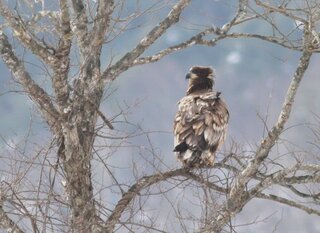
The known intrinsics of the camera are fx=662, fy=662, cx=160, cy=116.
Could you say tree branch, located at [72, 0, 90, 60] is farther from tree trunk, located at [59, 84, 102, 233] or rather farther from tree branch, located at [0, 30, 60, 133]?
tree branch, located at [0, 30, 60, 133]

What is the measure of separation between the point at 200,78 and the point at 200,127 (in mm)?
1882

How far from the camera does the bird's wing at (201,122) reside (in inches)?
401

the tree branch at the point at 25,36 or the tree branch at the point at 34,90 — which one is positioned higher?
the tree branch at the point at 25,36

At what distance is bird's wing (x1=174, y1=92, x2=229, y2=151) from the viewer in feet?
33.4

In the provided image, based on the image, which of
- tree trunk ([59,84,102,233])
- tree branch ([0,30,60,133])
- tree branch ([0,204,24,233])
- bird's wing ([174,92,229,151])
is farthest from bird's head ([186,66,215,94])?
tree branch ([0,204,24,233])

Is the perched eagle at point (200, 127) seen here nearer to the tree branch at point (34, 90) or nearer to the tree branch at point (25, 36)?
the tree branch at point (34, 90)

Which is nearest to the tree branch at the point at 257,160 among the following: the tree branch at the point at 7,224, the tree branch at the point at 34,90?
→ the tree branch at the point at 34,90

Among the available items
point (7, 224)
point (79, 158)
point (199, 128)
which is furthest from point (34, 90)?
point (199, 128)

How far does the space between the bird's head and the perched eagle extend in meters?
0.24

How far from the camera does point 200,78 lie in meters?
12.0

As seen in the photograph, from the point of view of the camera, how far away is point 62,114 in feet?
31.7

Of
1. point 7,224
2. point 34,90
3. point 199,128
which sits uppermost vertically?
point 199,128

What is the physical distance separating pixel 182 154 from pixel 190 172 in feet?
1.20

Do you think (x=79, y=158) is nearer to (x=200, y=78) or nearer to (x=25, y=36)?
(x=25, y=36)
